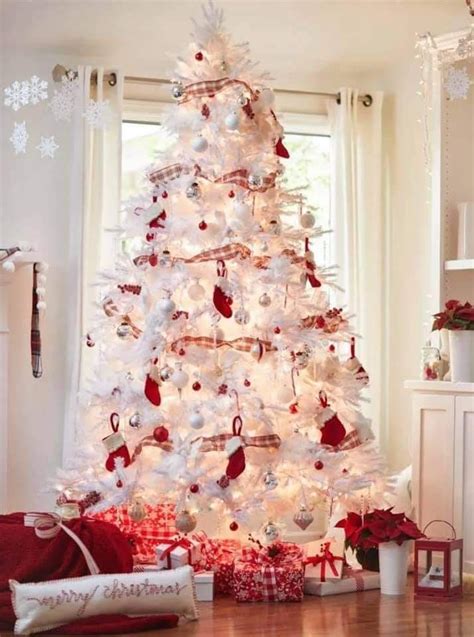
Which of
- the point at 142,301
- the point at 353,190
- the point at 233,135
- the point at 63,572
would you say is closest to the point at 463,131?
the point at 353,190

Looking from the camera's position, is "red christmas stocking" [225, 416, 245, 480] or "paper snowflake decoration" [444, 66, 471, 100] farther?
"paper snowflake decoration" [444, 66, 471, 100]

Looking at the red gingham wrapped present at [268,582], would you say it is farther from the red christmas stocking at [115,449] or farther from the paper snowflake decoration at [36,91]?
the paper snowflake decoration at [36,91]

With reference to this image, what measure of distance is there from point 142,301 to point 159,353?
0.76ft

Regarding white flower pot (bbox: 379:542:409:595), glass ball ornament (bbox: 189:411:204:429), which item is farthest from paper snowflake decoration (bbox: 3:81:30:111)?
white flower pot (bbox: 379:542:409:595)

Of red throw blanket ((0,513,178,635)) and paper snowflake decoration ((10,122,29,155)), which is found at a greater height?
paper snowflake decoration ((10,122,29,155))

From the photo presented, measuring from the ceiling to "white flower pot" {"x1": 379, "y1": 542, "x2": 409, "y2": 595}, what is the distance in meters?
2.47

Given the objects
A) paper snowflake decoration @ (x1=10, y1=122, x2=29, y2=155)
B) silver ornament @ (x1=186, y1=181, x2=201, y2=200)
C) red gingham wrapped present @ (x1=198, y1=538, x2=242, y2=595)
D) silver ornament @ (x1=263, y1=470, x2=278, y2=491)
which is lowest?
red gingham wrapped present @ (x1=198, y1=538, x2=242, y2=595)

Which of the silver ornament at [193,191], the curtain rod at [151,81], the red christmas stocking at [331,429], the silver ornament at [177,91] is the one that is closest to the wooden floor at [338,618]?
the red christmas stocking at [331,429]

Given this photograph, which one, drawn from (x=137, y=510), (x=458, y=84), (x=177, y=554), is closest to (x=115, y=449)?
(x=137, y=510)

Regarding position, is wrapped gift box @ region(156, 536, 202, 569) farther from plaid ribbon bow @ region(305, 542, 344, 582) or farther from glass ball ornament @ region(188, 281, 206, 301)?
A: glass ball ornament @ region(188, 281, 206, 301)

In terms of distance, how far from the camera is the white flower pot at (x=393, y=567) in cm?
483

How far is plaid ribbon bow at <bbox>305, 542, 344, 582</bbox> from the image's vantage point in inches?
191

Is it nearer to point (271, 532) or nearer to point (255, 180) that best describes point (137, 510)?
point (271, 532)

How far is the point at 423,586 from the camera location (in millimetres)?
4801
